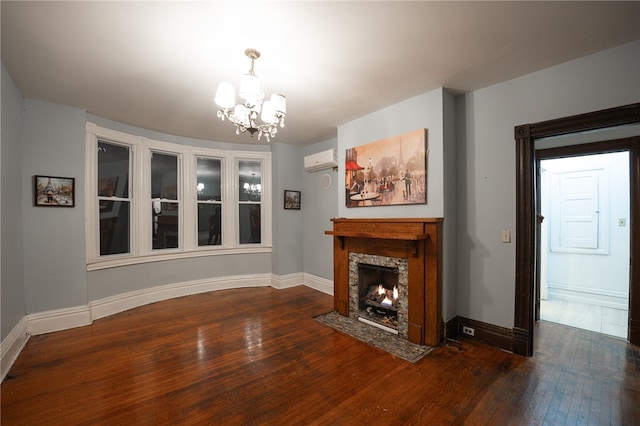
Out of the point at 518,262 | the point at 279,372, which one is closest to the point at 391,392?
the point at 279,372

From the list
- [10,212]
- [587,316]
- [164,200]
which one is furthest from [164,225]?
[587,316]

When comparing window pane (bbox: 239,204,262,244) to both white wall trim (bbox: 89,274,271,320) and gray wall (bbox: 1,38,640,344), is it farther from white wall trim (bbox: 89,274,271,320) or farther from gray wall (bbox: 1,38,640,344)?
gray wall (bbox: 1,38,640,344)

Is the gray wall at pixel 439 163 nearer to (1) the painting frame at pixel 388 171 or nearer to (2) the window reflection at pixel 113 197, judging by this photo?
(1) the painting frame at pixel 388 171

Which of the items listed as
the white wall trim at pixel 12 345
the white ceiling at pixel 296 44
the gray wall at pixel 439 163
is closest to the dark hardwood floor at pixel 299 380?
the white wall trim at pixel 12 345

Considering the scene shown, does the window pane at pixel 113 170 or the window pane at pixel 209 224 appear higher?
the window pane at pixel 113 170

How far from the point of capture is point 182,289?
436cm

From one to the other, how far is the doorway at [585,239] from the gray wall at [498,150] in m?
1.16

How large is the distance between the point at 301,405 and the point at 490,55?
9.95ft

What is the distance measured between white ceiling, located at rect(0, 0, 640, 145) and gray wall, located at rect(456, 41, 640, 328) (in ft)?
0.44

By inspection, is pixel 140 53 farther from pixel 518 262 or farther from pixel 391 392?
pixel 518 262

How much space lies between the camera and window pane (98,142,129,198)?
3.66 m

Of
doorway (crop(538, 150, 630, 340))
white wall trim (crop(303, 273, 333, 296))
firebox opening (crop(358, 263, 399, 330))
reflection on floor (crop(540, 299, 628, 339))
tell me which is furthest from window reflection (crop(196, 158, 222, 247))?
reflection on floor (crop(540, 299, 628, 339))

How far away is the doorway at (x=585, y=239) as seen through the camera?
3719mm

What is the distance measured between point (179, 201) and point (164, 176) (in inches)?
17.7
